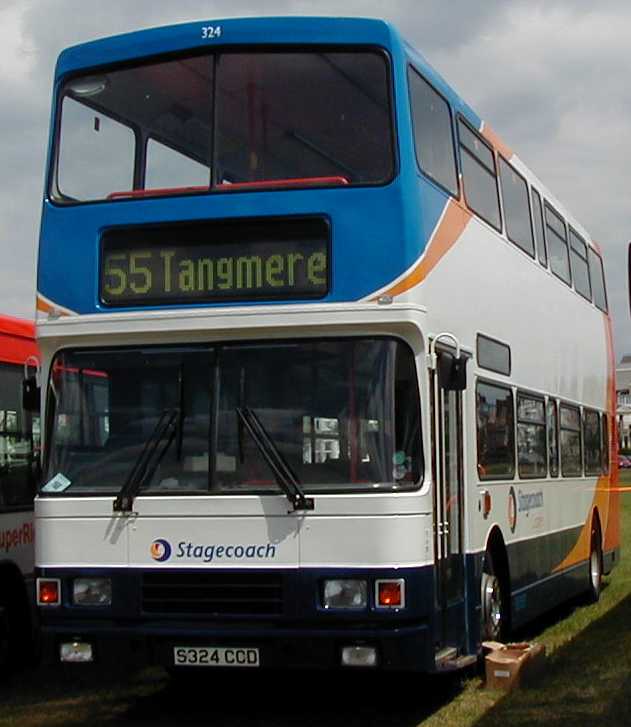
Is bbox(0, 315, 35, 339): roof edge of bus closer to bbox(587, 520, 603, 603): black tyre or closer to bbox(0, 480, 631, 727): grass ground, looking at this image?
bbox(0, 480, 631, 727): grass ground

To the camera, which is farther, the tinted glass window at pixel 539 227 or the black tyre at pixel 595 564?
the black tyre at pixel 595 564

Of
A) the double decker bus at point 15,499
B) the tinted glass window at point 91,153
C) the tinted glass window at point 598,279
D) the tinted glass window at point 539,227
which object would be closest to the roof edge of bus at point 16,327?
the double decker bus at point 15,499

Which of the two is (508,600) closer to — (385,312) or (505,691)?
(505,691)

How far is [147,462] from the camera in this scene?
9.45m

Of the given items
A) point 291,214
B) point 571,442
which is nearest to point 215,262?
point 291,214

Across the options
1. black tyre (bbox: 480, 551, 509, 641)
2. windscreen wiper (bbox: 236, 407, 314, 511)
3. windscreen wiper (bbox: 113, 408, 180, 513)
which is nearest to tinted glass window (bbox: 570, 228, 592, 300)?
black tyre (bbox: 480, 551, 509, 641)

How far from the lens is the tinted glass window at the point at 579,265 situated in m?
17.2

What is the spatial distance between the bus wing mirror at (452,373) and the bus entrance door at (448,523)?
0.07 meters

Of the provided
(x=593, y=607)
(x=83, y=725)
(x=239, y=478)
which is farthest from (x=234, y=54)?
(x=593, y=607)

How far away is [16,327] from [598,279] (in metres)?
9.10

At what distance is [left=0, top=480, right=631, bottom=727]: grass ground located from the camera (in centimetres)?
1013

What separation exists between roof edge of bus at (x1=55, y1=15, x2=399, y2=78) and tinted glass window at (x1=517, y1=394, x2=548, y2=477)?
4501 millimetres

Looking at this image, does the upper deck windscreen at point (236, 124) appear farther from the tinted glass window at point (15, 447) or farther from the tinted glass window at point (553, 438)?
the tinted glass window at point (553, 438)

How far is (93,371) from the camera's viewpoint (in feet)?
32.2
